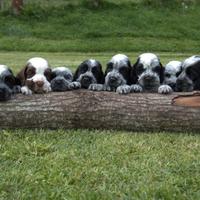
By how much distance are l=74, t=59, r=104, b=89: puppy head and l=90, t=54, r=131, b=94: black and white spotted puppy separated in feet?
0.37

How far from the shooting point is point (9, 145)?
20.6ft

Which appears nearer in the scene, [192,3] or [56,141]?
[56,141]

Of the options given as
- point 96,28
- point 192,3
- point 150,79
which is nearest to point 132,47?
point 96,28

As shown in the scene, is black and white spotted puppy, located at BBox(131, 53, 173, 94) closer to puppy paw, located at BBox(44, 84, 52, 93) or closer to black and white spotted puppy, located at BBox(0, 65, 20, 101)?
puppy paw, located at BBox(44, 84, 52, 93)

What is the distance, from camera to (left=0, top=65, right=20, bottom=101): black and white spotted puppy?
6.89m

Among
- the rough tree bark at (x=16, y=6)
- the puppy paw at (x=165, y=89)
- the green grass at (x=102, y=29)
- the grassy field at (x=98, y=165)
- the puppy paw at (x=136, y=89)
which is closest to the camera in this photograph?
the grassy field at (x=98, y=165)

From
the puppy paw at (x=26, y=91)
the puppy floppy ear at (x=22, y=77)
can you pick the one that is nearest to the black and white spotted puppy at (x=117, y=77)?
the puppy paw at (x=26, y=91)

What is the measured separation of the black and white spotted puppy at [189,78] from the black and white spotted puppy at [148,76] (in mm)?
208

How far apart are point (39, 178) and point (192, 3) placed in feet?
72.2

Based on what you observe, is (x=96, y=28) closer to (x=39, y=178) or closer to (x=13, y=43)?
(x=13, y=43)

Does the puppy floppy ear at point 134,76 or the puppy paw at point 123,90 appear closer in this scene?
the puppy paw at point 123,90

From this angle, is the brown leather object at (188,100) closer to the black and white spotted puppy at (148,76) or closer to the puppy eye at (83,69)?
the black and white spotted puppy at (148,76)

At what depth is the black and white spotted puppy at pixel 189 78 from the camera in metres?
7.41

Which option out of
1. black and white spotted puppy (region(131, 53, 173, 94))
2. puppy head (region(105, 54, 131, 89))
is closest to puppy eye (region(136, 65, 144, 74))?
black and white spotted puppy (region(131, 53, 173, 94))
